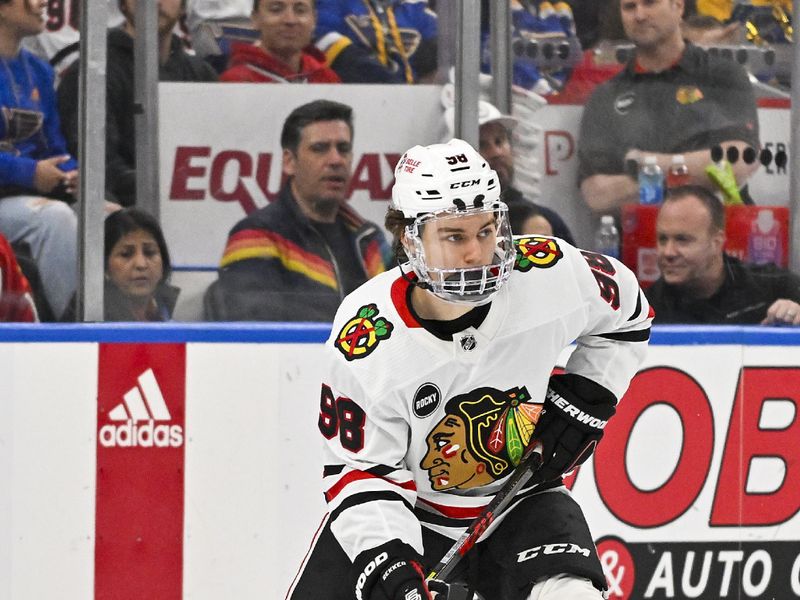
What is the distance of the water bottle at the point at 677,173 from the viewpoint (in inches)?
146

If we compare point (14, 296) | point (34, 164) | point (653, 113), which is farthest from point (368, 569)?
point (653, 113)

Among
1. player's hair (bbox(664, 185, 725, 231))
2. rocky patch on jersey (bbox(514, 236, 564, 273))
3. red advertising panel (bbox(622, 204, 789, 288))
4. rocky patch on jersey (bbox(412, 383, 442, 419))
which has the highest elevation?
player's hair (bbox(664, 185, 725, 231))

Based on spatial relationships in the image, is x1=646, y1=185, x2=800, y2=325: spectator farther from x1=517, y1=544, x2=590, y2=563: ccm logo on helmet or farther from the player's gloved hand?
the player's gloved hand

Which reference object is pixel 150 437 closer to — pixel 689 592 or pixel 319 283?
pixel 319 283

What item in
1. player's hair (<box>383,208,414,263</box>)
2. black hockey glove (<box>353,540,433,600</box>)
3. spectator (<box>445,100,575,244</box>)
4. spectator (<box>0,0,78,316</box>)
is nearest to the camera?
black hockey glove (<box>353,540,433,600</box>)

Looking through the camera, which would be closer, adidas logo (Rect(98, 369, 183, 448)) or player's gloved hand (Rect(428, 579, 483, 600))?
player's gloved hand (Rect(428, 579, 483, 600))

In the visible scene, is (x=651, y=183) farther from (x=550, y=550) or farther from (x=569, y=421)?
(x=550, y=550)

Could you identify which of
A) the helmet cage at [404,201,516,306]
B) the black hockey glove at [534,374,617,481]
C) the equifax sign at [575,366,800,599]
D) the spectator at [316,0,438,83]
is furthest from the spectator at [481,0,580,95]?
the helmet cage at [404,201,516,306]

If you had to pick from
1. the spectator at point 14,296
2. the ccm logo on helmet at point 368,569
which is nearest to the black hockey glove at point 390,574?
the ccm logo on helmet at point 368,569

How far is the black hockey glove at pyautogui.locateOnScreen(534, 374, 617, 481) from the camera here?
2.78 metres

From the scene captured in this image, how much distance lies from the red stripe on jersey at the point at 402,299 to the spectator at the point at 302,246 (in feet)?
2.76

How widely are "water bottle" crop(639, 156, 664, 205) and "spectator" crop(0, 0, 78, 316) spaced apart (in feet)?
4.68

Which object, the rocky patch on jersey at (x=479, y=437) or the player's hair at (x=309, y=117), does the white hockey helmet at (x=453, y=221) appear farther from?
the player's hair at (x=309, y=117)

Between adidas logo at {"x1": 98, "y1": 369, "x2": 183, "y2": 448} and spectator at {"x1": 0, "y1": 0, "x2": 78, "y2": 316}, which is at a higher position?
spectator at {"x1": 0, "y1": 0, "x2": 78, "y2": 316}
